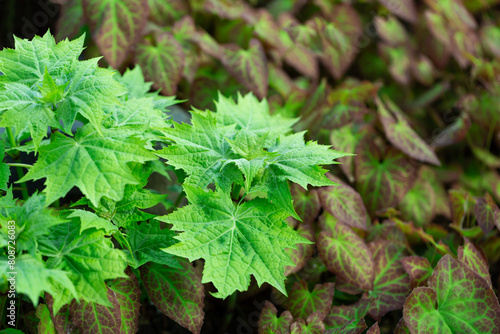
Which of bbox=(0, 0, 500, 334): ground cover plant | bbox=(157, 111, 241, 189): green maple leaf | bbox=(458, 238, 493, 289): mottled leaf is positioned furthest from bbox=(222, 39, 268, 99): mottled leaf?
bbox=(458, 238, 493, 289): mottled leaf

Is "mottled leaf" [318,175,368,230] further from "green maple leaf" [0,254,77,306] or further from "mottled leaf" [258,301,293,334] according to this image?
"green maple leaf" [0,254,77,306]

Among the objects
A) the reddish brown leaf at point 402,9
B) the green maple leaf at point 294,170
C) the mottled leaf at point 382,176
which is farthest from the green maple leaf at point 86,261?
the reddish brown leaf at point 402,9

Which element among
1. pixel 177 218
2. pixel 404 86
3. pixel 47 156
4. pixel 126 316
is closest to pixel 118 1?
pixel 47 156

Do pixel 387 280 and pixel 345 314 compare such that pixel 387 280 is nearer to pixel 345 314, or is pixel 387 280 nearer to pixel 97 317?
pixel 345 314

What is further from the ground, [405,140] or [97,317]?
[405,140]

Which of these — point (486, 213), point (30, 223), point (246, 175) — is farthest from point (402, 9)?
point (30, 223)

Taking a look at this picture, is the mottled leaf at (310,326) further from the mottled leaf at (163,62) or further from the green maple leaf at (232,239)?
the mottled leaf at (163,62)
